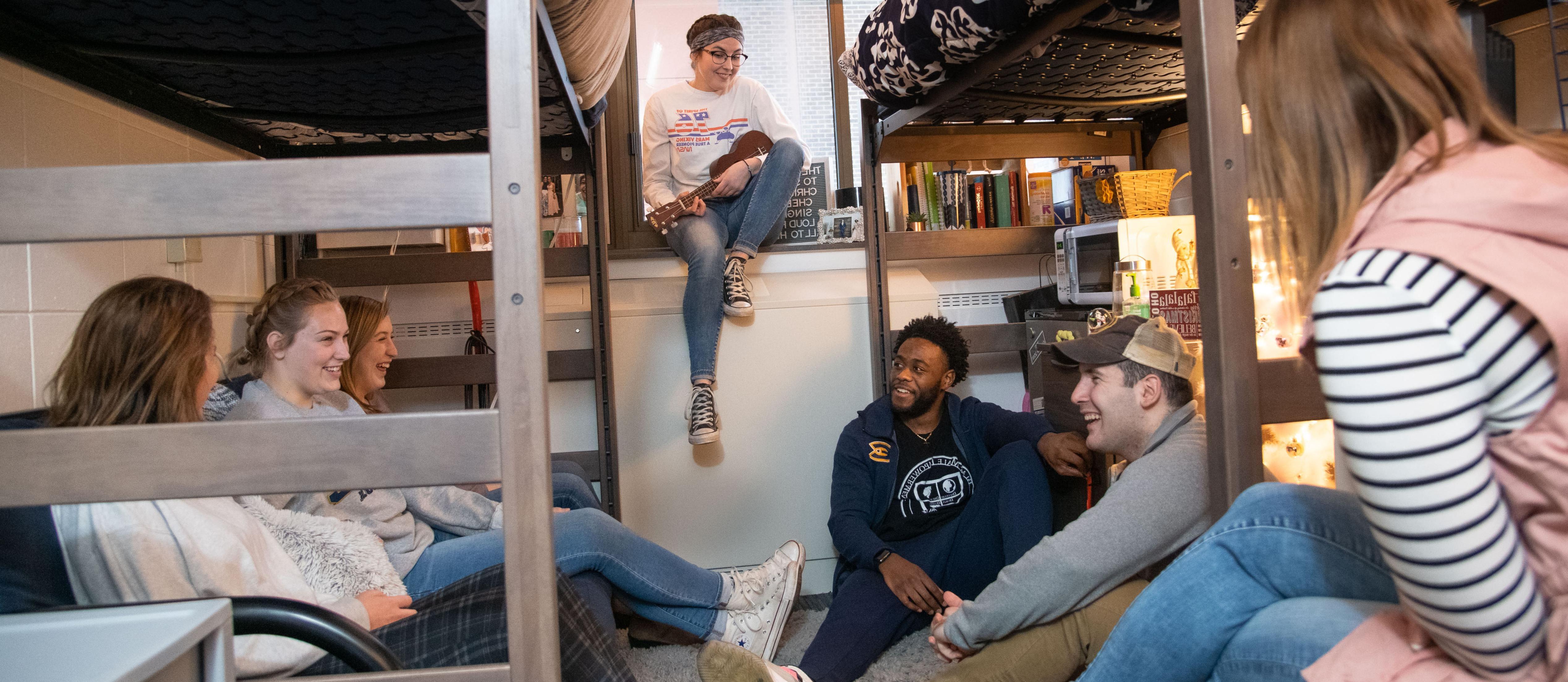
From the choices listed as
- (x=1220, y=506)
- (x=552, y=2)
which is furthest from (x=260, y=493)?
(x=1220, y=506)

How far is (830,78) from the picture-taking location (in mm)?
2873

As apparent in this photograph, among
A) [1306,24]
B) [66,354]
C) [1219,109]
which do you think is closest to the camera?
[1306,24]

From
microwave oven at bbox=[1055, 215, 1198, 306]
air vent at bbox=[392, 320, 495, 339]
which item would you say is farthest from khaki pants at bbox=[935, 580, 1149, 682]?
air vent at bbox=[392, 320, 495, 339]

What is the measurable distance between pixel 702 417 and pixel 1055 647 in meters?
1.14

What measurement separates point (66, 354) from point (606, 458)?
136 cm

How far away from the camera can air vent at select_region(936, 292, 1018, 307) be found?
2.78 metres

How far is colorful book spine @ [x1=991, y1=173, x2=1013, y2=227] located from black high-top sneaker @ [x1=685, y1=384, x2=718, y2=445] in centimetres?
108

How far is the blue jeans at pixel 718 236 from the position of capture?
2.45m

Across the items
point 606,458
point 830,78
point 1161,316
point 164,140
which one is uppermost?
point 830,78

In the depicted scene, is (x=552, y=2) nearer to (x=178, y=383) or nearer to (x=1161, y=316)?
(x=178, y=383)

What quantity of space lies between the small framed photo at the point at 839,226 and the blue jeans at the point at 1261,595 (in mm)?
1851

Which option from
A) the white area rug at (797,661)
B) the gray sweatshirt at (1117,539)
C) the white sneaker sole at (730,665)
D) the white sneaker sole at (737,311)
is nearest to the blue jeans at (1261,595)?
the gray sweatshirt at (1117,539)

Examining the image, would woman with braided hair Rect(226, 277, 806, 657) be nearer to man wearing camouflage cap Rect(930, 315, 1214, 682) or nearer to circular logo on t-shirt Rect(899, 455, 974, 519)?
circular logo on t-shirt Rect(899, 455, 974, 519)

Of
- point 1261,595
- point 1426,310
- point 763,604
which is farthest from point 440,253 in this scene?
point 1426,310
